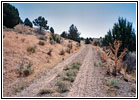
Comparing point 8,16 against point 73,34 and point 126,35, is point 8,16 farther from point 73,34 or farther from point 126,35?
point 73,34

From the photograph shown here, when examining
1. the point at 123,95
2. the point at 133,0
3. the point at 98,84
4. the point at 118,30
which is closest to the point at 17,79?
the point at 98,84

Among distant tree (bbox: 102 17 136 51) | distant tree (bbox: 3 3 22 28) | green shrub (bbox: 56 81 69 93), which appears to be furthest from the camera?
distant tree (bbox: 3 3 22 28)

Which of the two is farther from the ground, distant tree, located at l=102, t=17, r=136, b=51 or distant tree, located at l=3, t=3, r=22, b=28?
distant tree, located at l=3, t=3, r=22, b=28

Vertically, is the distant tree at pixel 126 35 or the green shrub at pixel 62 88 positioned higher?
the distant tree at pixel 126 35

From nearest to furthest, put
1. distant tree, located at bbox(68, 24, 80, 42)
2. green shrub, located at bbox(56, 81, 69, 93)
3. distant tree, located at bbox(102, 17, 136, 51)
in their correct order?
green shrub, located at bbox(56, 81, 69, 93)
distant tree, located at bbox(102, 17, 136, 51)
distant tree, located at bbox(68, 24, 80, 42)

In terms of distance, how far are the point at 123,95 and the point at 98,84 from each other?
1.30 meters

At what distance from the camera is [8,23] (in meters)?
25.5

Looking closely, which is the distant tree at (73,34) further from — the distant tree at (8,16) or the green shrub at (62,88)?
the green shrub at (62,88)

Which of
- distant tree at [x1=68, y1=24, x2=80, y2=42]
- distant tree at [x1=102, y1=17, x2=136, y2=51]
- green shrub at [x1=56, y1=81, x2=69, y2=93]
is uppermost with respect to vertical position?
distant tree at [x1=68, y1=24, x2=80, y2=42]

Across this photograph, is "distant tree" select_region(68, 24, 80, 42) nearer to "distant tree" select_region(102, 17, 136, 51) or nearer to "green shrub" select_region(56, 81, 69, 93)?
"distant tree" select_region(102, 17, 136, 51)

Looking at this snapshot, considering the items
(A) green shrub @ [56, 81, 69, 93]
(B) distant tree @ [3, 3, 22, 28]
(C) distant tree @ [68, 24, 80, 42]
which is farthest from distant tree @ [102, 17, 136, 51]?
(C) distant tree @ [68, 24, 80, 42]

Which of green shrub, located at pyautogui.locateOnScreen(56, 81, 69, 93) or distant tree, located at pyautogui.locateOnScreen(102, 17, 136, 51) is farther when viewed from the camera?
distant tree, located at pyautogui.locateOnScreen(102, 17, 136, 51)

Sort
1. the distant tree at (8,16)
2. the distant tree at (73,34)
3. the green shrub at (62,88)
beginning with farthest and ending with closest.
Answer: the distant tree at (73,34) < the distant tree at (8,16) < the green shrub at (62,88)

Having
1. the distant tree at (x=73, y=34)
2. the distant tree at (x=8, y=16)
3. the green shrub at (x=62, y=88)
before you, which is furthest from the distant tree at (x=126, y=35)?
the distant tree at (x=73, y=34)
